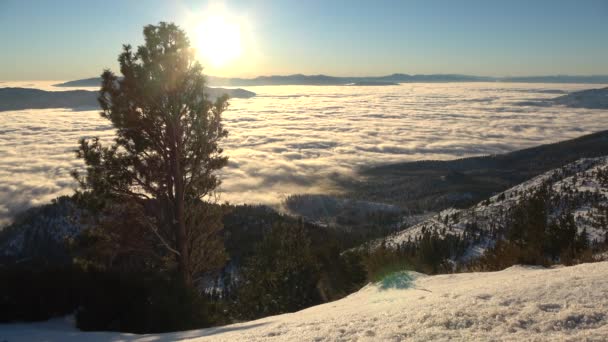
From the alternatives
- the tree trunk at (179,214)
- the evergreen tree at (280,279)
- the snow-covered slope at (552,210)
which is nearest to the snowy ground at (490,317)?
the tree trunk at (179,214)

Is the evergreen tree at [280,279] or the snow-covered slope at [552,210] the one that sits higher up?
the evergreen tree at [280,279]

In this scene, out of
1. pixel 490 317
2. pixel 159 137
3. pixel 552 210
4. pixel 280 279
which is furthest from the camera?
pixel 552 210

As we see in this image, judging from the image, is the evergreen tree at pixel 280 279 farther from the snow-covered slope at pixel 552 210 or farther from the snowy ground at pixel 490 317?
the snow-covered slope at pixel 552 210

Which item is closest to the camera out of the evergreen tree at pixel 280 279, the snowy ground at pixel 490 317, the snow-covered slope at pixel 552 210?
the snowy ground at pixel 490 317

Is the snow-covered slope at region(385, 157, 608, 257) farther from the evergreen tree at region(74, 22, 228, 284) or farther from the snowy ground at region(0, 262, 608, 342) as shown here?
the snowy ground at region(0, 262, 608, 342)

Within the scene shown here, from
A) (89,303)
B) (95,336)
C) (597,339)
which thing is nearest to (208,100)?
(89,303)

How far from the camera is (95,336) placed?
9.81 meters

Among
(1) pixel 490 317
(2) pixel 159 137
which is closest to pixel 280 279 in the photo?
(2) pixel 159 137

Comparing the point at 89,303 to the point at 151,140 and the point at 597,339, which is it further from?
the point at 597,339

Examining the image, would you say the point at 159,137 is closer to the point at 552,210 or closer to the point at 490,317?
the point at 490,317

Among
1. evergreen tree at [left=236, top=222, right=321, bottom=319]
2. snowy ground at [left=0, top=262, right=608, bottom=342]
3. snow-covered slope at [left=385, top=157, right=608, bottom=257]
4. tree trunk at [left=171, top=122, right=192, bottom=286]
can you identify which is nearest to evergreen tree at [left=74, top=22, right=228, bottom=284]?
tree trunk at [left=171, top=122, right=192, bottom=286]

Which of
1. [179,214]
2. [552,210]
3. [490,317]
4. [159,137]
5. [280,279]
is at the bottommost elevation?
[552,210]

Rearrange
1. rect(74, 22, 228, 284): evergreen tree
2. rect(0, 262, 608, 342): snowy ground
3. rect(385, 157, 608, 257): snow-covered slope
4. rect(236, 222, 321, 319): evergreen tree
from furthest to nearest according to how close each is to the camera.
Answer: rect(385, 157, 608, 257): snow-covered slope, rect(236, 222, 321, 319): evergreen tree, rect(74, 22, 228, 284): evergreen tree, rect(0, 262, 608, 342): snowy ground

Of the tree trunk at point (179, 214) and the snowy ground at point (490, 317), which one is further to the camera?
the tree trunk at point (179, 214)
